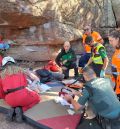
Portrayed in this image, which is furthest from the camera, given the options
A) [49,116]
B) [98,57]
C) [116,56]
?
[98,57]

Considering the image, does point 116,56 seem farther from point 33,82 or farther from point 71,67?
point 71,67

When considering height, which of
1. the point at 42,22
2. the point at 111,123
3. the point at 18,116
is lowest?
the point at 18,116

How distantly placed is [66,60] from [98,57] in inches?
49.8

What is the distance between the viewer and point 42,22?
29.2 ft

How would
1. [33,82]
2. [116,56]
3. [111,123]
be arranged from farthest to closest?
[33,82]
[116,56]
[111,123]

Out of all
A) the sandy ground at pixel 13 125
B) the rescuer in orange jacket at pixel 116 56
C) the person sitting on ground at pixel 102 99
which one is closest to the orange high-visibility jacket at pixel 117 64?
the rescuer in orange jacket at pixel 116 56

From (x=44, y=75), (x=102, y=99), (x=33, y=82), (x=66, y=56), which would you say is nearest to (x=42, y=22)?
(x=66, y=56)

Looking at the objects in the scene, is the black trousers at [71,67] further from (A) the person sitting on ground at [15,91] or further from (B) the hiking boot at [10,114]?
(B) the hiking boot at [10,114]

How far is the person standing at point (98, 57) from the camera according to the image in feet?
21.3

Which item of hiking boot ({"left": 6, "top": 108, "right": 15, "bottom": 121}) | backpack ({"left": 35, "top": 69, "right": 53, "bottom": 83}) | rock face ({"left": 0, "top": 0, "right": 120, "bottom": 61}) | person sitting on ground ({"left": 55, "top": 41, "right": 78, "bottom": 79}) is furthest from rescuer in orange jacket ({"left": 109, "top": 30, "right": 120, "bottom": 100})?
rock face ({"left": 0, "top": 0, "right": 120, "bottom": 61})

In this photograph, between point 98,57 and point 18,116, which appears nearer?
point 18,116

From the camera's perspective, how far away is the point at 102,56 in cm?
651

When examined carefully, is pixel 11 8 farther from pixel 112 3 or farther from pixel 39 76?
pixel 112 3

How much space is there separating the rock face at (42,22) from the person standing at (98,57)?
2356 millimetres
